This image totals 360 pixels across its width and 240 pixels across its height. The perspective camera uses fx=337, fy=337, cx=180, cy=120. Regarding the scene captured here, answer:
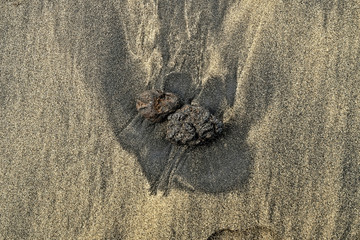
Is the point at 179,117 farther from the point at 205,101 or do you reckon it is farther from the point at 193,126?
the point at 205,101

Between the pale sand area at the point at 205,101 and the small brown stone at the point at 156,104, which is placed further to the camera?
the small brown stone at the point at 156,104

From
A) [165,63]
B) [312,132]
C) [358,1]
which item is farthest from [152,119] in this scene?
[358,1]

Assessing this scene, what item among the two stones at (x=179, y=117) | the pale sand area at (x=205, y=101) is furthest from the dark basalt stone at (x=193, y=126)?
the pale sand area at (x=205, y=101)

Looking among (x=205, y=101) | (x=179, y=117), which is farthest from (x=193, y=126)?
(x=205, y=101)

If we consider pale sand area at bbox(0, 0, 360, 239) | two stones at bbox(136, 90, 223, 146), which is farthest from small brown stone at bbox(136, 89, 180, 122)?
pale sand area at bbox(0, 0, 360, 239)

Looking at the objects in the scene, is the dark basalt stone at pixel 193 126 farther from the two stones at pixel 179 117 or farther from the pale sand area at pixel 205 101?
the pale sand area at pixel 205 101

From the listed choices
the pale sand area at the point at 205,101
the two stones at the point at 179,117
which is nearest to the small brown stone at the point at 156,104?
the two stones at the point at 179,117

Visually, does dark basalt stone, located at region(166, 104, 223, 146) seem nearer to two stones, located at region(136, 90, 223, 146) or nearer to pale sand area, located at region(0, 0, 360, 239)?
two stones, located at region(136, 90, 223, 146)
